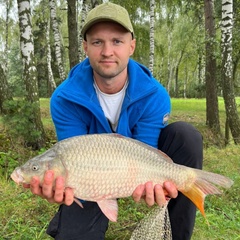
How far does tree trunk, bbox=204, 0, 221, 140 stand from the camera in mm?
7701

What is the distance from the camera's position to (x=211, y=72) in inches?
312

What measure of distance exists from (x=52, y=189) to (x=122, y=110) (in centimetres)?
71

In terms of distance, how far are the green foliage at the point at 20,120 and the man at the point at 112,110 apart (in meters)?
2.54

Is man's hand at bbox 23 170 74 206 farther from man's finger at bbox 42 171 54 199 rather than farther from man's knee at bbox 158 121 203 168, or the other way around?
man's knee at bbox 158 121 203 168

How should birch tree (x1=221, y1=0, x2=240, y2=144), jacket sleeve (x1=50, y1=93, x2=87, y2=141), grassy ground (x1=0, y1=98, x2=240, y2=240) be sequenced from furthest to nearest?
birch tree (x1=221, y1=0, x2=240, y2=144) → grassy ground (x1=0, y1=98, x2=240, y2=240) → jacket sleeve (x1=50, y1=93, x2=87, y2=141)

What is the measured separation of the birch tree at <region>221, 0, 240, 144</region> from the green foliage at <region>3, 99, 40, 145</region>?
366 centimetres

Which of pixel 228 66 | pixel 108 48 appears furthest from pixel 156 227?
pixel 228 66

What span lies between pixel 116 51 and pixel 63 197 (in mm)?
899

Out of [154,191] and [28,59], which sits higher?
[28,59]

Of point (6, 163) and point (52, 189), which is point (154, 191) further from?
point (6, 163)

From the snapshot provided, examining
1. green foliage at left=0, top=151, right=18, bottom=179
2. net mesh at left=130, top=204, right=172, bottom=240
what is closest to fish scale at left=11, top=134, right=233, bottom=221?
net mesh at left=130, top=204, right=172, bottom=240

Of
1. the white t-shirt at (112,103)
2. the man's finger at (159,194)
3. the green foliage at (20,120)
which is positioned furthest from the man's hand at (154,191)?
the green foliage at (20,120)

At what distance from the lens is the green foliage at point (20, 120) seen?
4.61 meters

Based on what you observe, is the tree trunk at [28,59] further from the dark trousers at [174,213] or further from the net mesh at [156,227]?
the net mesh at [156,227]
